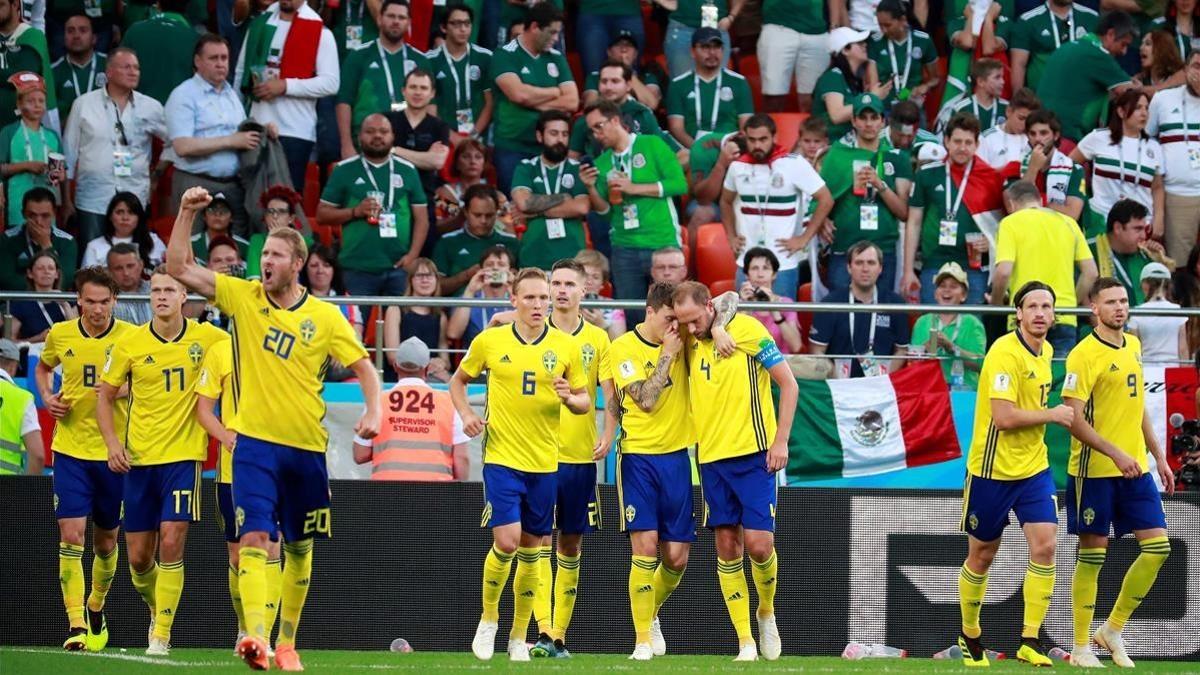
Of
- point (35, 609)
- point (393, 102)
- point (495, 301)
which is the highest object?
point (393, 102)

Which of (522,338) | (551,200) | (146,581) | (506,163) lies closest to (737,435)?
(522,338)

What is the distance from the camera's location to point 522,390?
12023 mm

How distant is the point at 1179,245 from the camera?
1838cm

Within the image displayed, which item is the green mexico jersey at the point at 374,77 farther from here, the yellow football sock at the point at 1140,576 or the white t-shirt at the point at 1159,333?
the yellow football sock at the point at 1140,576

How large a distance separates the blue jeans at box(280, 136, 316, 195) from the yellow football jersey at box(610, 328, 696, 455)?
6953 mm

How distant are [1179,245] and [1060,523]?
5.21 metres

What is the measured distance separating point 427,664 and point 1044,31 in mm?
11803

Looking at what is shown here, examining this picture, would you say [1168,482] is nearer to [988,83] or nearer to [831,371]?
[831,371]

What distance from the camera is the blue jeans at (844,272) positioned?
1712 centimetres

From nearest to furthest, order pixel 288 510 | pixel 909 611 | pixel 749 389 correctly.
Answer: pixel 288 510 → pixel 749 389 → pixel 909 611

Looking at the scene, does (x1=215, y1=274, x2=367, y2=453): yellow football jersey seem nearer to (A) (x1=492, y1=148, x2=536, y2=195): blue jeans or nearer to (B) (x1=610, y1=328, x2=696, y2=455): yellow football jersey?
(B) (x1=610, y1=328, x2=696, y2=455): yellow football jersey

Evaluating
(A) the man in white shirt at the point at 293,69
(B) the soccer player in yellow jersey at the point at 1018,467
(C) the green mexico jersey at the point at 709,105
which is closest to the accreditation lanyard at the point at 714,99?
(C) the green mexico jersey at the point at 709,105

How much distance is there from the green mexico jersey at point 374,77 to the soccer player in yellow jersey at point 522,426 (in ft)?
22.0

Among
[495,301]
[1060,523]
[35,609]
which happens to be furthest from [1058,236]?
[35,609]
